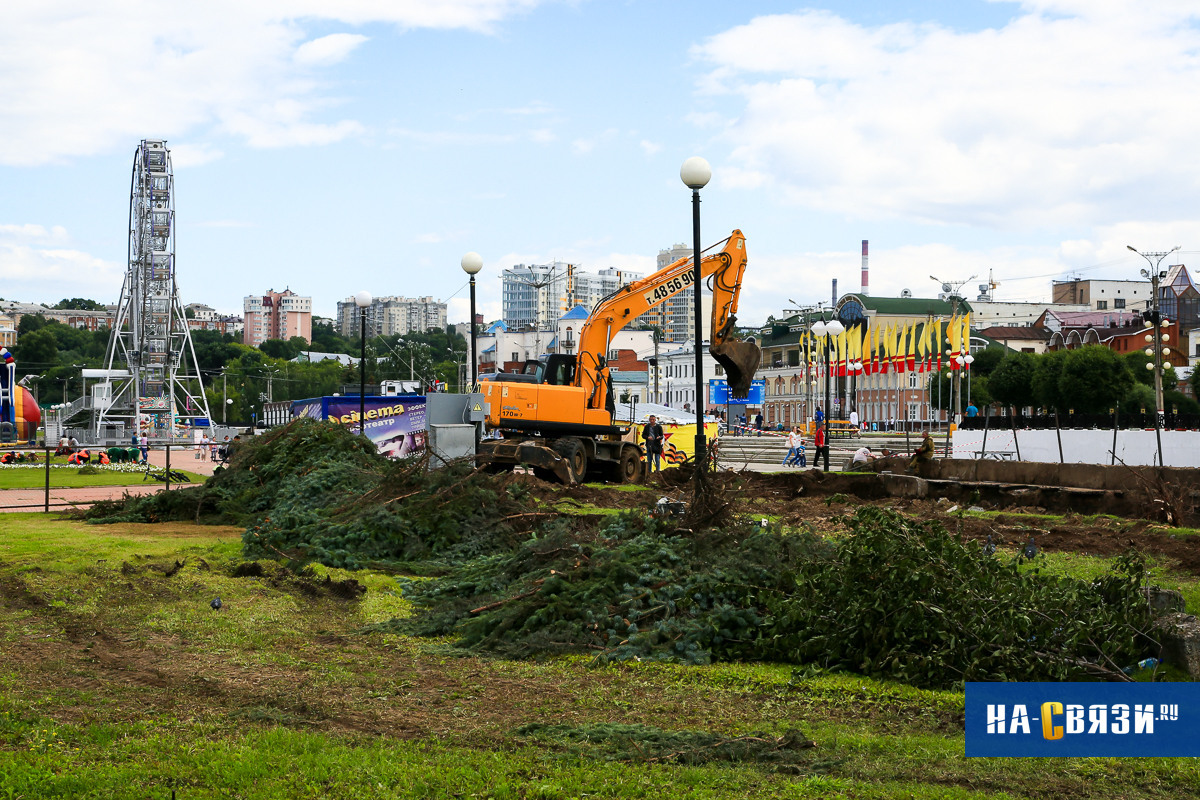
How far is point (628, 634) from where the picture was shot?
8508mm

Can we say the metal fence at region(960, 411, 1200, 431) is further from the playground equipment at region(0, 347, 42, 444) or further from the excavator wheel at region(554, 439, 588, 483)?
the playground equipment at region(0, 347, 42, 444)

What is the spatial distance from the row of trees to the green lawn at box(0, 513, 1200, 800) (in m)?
56.6

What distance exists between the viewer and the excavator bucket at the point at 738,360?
22.1 meters

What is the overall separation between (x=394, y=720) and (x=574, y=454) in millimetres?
17026

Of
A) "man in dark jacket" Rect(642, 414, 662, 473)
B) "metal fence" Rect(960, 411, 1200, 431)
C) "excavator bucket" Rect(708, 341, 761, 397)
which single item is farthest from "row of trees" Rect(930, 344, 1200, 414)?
"excavator bucket" Rect(708, 341, 761, 397)

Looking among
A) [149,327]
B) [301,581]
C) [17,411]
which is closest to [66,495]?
[301,581]

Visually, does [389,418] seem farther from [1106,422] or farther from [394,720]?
[1106,422]

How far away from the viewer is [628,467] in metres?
25.6

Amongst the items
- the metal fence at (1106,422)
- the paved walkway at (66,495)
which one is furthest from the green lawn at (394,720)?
the metal fence at (1106,422)

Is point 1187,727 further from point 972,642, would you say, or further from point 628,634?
point 628,634

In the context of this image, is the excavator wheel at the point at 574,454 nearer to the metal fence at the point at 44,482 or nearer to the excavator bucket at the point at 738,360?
the excavator bucket at the point at 738,360

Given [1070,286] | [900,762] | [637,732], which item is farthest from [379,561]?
[1070,286]

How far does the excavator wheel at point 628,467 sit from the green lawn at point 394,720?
590 inches

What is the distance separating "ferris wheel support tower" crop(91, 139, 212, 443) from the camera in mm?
75312
